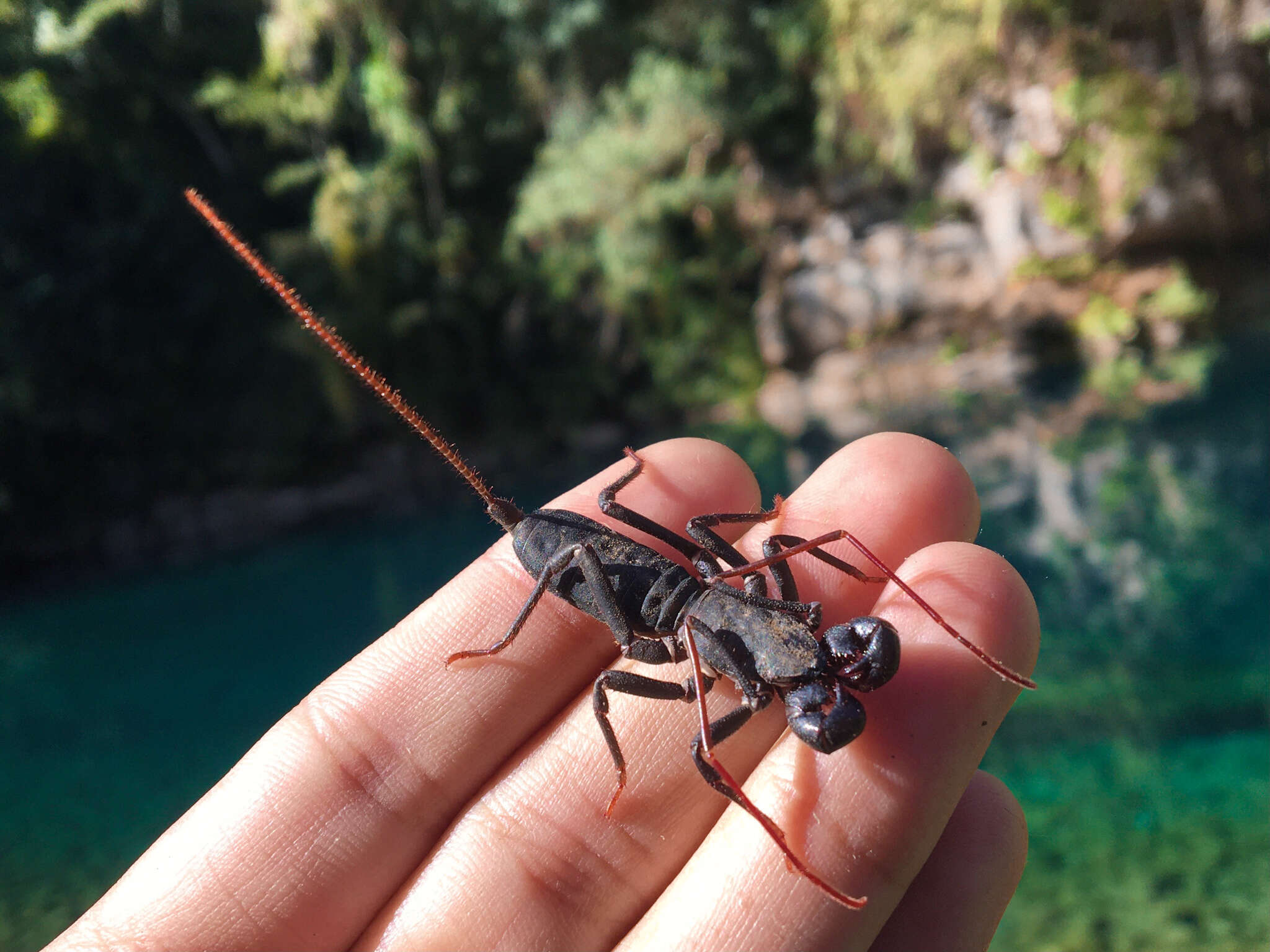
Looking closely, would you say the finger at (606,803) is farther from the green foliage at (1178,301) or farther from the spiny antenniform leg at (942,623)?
the green foliage at (1178,301)

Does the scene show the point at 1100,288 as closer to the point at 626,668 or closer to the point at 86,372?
the point at 626,668

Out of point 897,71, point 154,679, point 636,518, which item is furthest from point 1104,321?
point 154,679

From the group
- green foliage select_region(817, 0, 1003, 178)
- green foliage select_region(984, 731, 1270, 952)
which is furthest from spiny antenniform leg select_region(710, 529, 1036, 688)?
green foliage select_region(817, 0, 1003, 178)

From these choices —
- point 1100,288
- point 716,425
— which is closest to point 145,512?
point 716,425

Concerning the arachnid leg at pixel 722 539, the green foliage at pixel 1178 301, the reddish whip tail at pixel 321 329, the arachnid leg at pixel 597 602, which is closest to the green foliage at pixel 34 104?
the reddish whip tail at pixel 321 329

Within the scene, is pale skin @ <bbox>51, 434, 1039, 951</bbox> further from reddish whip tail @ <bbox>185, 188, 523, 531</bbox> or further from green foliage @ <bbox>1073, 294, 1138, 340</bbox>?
green foliage @ <bbox>1073, 294, 1138, 340</bbox>

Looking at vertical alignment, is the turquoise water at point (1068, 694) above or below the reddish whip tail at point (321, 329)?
below
